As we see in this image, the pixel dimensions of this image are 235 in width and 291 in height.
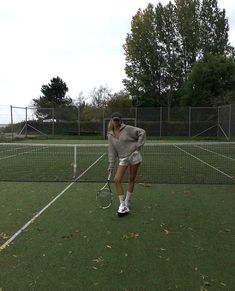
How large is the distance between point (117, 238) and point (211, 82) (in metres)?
42.6

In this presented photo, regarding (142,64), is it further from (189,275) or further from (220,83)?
(189,275)

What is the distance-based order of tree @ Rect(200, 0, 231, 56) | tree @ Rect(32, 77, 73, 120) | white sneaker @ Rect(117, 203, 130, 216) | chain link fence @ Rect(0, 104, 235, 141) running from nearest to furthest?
1. white sneaker @ Rect(117, 203, 130, 216)
2. chain link fence @ Rect(0, 104, 235, 141)
3. tree @ Rect(200, 0, 231, 56)
4. tree @ Rect(32, 77, 73, 120)

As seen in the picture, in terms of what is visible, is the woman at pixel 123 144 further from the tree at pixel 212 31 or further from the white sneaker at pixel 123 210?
the tree at pixel 212 31

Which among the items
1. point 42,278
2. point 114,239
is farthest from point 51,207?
point 42,278

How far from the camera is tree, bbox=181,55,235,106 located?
153ft

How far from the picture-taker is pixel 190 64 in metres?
58.9

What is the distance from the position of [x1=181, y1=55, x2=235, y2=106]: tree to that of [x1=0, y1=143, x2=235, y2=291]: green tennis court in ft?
121

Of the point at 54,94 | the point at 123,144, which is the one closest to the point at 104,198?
the point at 123,144

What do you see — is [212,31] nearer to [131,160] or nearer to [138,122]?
[138,122]

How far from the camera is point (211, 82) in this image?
154ft

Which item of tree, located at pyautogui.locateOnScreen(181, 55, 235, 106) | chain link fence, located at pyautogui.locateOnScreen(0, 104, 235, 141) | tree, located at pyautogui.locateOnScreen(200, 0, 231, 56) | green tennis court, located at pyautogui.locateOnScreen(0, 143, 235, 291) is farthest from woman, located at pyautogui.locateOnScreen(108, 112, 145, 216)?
tree, located at pyautogui.locateOnScreen(200, 0, 231, 56)

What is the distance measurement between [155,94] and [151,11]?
11038 millimetres

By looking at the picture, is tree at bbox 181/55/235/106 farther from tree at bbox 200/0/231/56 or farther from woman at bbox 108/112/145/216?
woman at bbox 108/112/145/216

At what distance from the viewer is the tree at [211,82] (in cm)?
4669
